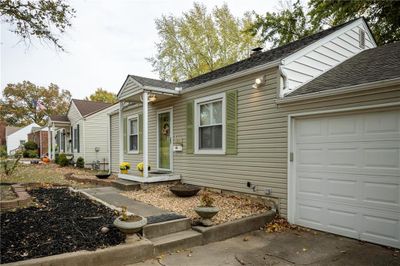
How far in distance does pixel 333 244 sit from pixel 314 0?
43.5 ft

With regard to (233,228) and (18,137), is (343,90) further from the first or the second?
(18,137)

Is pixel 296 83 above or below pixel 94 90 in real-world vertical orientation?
Result: below

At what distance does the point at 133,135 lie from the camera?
35.3 feet

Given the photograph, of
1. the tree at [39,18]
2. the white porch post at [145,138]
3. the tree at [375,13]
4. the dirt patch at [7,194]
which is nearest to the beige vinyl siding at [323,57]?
the white porch post at [145,138]

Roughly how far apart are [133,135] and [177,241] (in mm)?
7494

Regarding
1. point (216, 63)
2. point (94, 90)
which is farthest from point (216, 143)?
point (94, 90)

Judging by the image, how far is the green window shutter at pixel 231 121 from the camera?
6.41m

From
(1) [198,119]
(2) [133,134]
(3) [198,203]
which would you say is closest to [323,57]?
(1) [198,119]

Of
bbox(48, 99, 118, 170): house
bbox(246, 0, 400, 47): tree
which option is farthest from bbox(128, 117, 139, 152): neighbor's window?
bbox(246, 0, 400, 47): tree

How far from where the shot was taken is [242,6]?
2030 centimetres

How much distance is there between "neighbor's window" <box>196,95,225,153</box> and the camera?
6969 millimetres

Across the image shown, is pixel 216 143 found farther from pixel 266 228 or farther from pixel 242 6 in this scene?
pixel 242 6

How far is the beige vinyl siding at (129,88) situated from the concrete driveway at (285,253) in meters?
5.38

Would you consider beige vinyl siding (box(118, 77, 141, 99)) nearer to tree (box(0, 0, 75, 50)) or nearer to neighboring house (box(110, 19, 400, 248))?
neighboring house (box(110, 19, 400, 248))
